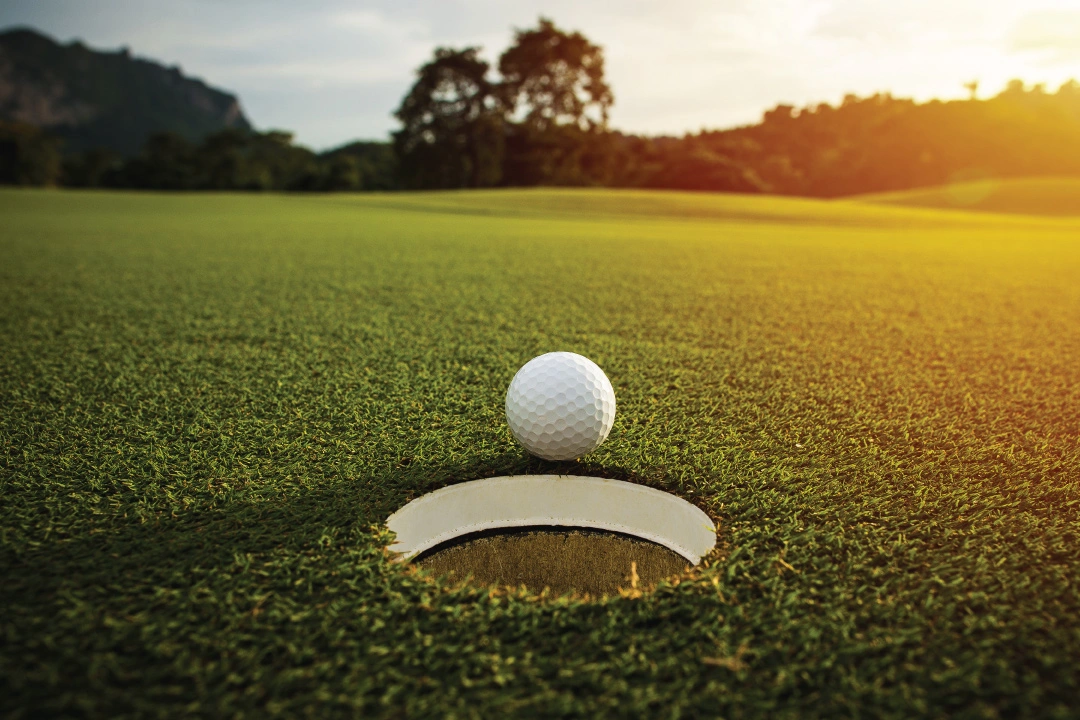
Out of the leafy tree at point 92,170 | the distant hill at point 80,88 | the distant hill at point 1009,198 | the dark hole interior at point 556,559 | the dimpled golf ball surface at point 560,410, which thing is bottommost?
the dark hole interior at point 556,559

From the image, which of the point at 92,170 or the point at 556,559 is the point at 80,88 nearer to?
the point at 92,170

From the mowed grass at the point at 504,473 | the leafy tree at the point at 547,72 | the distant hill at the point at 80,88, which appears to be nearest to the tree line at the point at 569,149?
the leafy tree at the point at 547,72

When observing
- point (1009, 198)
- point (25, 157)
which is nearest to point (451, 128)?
point (25, 157)

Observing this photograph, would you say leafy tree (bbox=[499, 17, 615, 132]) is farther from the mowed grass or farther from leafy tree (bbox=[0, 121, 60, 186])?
the mowed grass

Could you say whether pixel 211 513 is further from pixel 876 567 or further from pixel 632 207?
pixel 632 207

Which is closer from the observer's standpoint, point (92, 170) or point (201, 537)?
point (201, 537)

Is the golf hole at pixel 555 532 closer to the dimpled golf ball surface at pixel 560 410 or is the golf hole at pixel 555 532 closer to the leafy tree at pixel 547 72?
the dimpled golf ball surface at pixel 560 410

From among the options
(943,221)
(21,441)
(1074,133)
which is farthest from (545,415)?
(1074,133)
